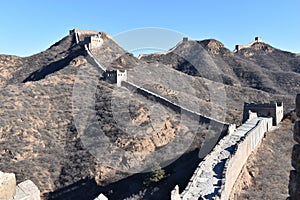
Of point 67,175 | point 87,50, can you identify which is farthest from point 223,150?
point 87,50

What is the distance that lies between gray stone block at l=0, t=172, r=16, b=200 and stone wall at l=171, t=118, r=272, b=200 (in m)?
9.13

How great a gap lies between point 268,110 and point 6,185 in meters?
26.7

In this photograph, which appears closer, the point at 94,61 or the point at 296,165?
the point at 296,165

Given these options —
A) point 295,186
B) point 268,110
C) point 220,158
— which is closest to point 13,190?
point 295,186

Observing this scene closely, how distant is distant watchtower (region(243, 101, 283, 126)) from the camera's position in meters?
27.7

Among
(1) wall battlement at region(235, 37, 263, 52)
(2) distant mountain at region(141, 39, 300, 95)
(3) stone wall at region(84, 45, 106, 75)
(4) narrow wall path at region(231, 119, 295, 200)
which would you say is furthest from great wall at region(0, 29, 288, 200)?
(1) wall battlement at region(235, 37, 263, 52)

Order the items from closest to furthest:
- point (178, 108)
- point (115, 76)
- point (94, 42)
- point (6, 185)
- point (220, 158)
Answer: point (6, 185) → point (220, 158) → point (178, 108) → point (115, 76) → point (94, 42)

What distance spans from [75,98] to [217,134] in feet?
48.5

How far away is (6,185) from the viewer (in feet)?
11.8

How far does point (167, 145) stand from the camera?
2706cm

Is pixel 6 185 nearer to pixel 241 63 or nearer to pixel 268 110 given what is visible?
pixel 268 110

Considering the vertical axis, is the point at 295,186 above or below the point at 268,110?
below

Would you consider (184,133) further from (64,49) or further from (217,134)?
(64,49)

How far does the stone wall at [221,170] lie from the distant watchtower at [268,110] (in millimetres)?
5707
